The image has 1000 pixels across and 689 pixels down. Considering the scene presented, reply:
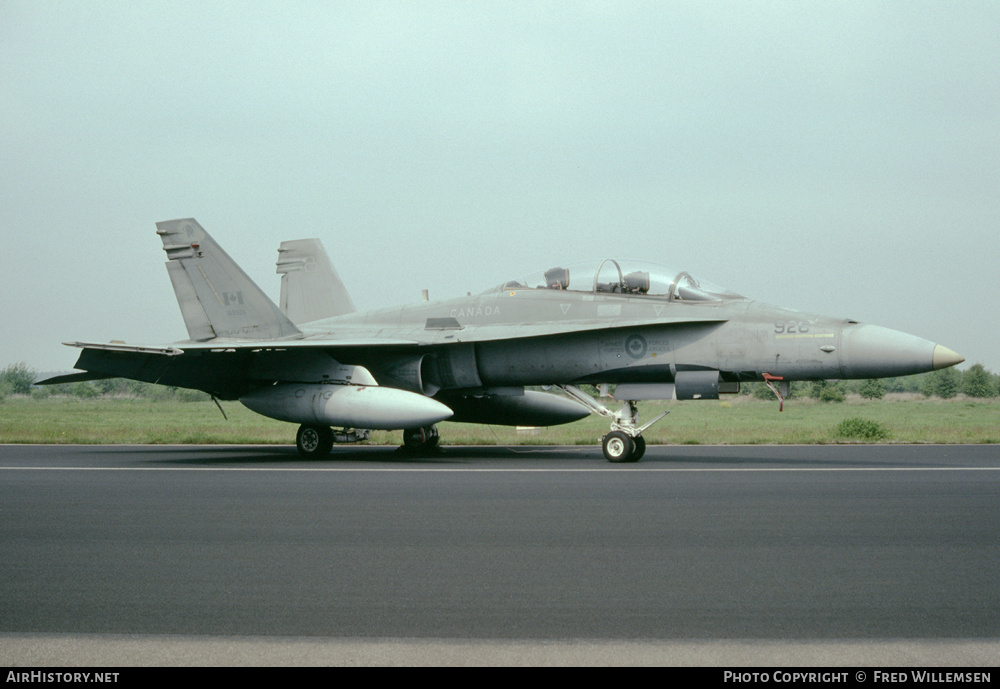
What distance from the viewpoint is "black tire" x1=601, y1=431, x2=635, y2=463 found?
1327 centimetres

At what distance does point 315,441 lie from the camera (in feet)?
50.9

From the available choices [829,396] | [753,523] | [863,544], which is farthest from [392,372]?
[829,396]

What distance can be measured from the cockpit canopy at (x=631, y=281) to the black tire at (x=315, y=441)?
4504mm

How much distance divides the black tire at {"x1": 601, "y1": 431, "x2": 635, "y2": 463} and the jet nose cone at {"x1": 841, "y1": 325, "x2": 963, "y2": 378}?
10.6 feet

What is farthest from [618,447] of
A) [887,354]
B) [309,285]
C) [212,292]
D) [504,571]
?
[309,285]

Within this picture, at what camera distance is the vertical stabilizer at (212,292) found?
55.6 ft

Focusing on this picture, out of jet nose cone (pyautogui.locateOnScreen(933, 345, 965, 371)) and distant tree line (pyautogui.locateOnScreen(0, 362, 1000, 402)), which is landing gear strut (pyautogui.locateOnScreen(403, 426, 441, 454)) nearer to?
jet nose cone (pyautogui.locateOnScreen(933, 345, 965, 371))

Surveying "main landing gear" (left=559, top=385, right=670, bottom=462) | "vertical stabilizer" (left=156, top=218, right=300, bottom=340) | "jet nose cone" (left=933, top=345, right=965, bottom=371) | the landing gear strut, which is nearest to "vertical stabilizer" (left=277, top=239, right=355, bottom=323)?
"vertical stabilizer" (left=156, top=218, right=300, bottom=340)

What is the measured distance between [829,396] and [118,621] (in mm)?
64763

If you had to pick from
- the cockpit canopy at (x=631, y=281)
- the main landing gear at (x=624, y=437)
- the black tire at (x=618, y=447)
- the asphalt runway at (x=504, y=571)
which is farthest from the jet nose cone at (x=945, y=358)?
the black tire at (x=618, y=447)

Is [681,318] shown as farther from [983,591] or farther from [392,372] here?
[983,591]

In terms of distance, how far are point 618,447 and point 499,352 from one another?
9.05 ft

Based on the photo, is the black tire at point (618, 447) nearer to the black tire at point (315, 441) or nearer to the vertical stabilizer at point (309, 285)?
the black tire at point (315, 441)
